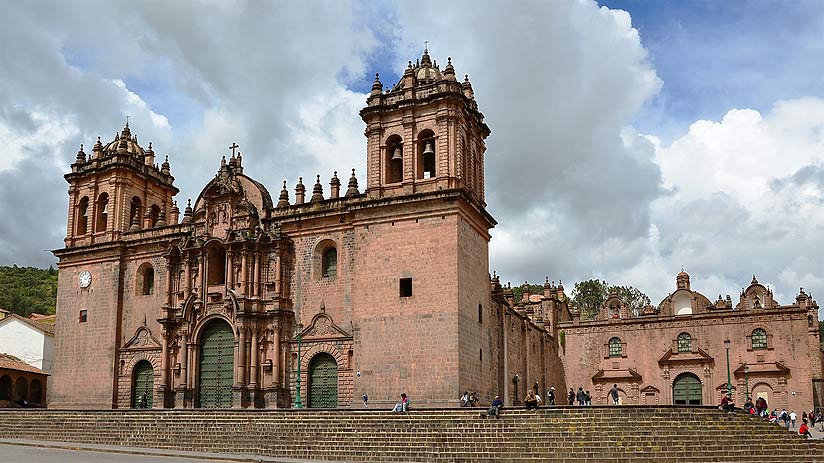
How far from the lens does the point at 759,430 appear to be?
67.8ft

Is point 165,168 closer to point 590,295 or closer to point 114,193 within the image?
point 114,193

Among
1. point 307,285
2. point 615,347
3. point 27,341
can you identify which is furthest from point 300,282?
point 615,347

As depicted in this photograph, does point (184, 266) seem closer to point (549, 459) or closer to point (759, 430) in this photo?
point (549, 459)

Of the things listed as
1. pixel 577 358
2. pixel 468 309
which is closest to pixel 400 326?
pixel 468 309

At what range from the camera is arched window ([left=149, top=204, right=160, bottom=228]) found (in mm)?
34938

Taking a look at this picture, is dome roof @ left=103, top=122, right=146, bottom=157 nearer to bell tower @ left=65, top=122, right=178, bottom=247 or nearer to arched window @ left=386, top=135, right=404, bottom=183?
bell tower @ left=65, top=122, right=178, bottom=247

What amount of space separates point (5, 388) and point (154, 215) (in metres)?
12.0

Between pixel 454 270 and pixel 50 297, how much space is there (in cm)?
5922

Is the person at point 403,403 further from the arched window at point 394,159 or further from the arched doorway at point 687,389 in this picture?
the arched doorway at point 687,389

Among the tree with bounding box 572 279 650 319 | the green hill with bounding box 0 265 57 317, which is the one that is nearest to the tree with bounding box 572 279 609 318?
the tree with bounding box 572 279 650 319

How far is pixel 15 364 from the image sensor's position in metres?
39.2

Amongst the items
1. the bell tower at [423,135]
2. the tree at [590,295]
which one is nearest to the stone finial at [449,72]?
the bell tower at [423,135]

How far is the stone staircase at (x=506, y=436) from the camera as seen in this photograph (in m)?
19.8

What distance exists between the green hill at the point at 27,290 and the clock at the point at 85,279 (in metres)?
35.8
